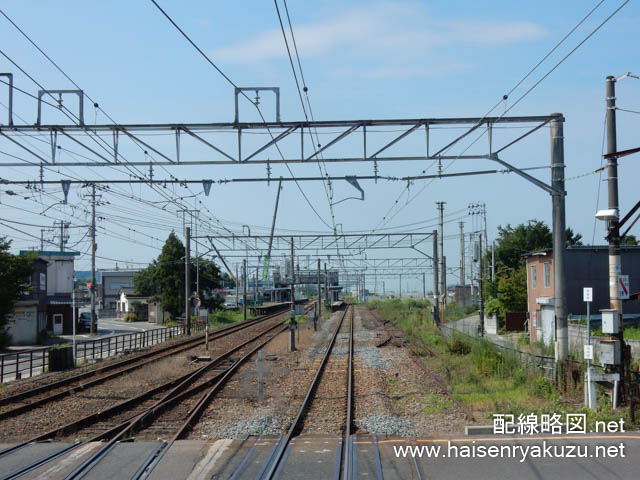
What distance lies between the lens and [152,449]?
959cm

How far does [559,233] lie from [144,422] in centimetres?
991

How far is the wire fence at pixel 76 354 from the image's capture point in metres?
20.2

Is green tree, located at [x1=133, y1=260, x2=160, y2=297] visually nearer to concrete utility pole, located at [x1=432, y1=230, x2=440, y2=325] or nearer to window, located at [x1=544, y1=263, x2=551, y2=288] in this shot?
concrete utility pole, located at [x1=432, y1=230, x2=440, y2=325]

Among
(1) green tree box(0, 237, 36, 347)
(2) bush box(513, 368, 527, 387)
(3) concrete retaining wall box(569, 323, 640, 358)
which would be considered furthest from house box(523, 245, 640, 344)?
(1) green tree box(0, 237, 36, 347)

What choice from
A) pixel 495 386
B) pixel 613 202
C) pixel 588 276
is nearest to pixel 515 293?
pixel 588 276

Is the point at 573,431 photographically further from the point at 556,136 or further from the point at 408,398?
the point at 556,136

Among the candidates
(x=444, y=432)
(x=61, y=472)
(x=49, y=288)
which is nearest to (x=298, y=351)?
(x=444, y=432)

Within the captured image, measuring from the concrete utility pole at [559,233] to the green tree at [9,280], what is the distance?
2706cm

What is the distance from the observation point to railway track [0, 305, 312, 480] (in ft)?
29.7

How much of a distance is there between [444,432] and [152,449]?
4.89 metres

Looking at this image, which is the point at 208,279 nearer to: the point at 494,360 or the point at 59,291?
the point at 59,291

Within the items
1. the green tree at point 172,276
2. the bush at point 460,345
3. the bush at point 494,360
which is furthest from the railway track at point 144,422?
the green tree at point 172,276

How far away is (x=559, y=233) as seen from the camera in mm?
14133

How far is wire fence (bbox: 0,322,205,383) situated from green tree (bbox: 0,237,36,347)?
2.61m
